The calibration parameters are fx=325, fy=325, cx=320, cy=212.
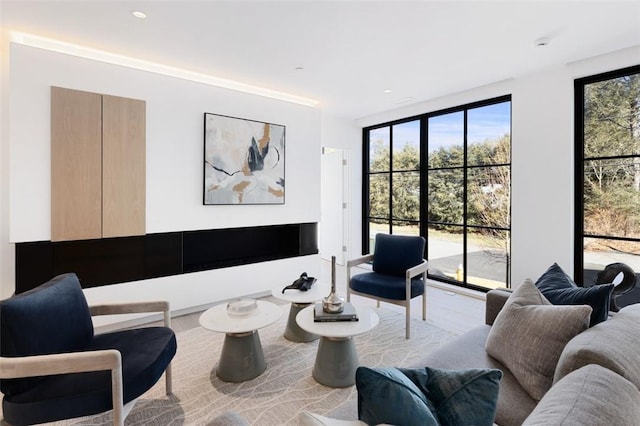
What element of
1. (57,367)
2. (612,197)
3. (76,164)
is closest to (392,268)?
(612,197)

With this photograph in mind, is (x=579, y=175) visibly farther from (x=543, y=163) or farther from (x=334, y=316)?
(x=334, y=316)

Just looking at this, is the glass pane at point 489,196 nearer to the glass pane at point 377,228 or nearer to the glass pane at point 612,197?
the glass pane at point 612,197

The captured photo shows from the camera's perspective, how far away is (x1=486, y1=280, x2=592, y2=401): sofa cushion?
4.50ft

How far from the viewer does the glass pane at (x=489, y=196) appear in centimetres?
397

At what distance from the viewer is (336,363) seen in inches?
87.9

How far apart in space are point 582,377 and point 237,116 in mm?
3761

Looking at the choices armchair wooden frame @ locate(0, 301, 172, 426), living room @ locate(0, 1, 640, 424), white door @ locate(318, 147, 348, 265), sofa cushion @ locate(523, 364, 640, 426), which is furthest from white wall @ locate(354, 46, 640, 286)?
armchair wooden frame @ locate(0, 301, 172, 426)

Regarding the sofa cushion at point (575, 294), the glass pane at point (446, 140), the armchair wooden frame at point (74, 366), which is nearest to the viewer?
the armchair wooden frame at point (74, 366)

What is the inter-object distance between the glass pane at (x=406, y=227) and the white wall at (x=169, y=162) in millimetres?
1474

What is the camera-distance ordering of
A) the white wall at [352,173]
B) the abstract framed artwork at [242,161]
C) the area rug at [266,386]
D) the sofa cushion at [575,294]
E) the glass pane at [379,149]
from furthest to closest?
the white wall at [352,173], the glass pane at [379,149], the abstract framed artwork at [242,161], the area rug at [266,386], the sofa cushion at [575,294]

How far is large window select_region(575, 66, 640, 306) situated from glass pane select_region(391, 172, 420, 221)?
2.01m

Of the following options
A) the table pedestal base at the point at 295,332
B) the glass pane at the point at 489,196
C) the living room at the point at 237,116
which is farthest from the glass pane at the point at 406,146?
the table pedestal base at the point at 295,332

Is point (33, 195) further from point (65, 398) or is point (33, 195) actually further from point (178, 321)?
point (65, 398)

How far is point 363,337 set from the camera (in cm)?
298
